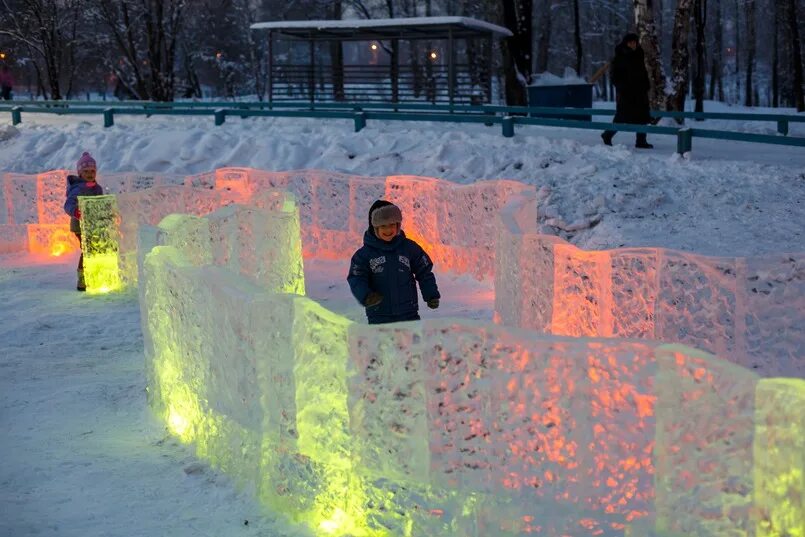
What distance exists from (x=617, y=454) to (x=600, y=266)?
10.9ft

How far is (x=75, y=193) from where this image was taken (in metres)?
10.4

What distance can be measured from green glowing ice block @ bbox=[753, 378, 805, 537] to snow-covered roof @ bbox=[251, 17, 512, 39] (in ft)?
61.4

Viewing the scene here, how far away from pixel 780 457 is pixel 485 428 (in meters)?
1.08

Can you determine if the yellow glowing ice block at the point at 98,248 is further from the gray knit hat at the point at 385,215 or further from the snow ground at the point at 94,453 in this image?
the gray knit hat at the point at 385,215

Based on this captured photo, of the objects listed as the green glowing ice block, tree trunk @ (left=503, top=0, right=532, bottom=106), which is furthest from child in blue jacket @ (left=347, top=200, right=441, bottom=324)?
tree trunk @ (left=503, top=0, right=532, bottom=106)

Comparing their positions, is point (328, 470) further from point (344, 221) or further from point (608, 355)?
point (344, 221)

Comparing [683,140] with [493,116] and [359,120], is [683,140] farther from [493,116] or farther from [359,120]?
[359,120]

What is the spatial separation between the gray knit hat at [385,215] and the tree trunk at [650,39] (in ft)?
46.2

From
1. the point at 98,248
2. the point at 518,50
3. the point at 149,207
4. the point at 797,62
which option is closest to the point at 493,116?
the point at 518,50

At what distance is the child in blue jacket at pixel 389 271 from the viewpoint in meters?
5.86

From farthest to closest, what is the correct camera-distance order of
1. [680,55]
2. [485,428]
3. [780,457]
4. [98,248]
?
[680,55], [98,248], [485,428], [780,457]

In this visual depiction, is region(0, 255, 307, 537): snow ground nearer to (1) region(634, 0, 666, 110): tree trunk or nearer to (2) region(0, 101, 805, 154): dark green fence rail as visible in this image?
(2) region(0, 101, 805, 154): dark green fence rail

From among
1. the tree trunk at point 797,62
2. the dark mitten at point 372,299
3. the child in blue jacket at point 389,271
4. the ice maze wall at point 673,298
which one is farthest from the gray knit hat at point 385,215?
the tree trunk at point 797,62

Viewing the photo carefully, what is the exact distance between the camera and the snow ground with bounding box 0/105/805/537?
472cm
